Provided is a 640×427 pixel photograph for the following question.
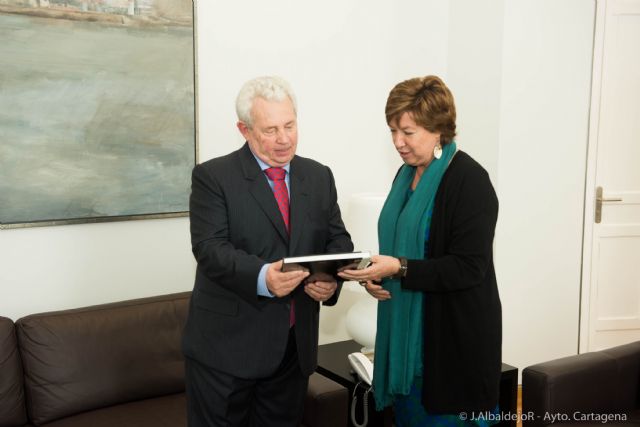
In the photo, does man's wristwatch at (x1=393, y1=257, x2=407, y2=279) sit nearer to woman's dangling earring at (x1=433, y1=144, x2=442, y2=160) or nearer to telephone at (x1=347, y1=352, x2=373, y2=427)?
woman's dangling earring at (x1=433, y1=144, x2=442, y2=160)

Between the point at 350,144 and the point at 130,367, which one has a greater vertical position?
the point at 350,144

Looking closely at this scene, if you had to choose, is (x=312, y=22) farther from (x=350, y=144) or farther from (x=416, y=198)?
(x=416, y=198)

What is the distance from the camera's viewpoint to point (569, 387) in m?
2.50

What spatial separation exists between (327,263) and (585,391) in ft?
4.70

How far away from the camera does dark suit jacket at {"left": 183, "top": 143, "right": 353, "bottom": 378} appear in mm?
1853

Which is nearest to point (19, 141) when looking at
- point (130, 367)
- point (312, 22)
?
point (130, 367)

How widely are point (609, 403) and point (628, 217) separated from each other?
6.36 feet

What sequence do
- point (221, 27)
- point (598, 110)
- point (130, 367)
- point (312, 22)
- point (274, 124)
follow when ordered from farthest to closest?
1. point (598, 110)
2. point (312, 22)
3. point (221, 27)
4. point (130, 367)
5. point (274, 124)

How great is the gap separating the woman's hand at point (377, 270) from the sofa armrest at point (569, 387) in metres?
1.00

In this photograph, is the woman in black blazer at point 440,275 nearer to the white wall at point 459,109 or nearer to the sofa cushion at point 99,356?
the sofa cushion at point 99,356

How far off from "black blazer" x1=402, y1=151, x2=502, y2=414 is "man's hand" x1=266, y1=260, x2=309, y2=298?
0.35 m

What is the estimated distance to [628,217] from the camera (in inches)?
164

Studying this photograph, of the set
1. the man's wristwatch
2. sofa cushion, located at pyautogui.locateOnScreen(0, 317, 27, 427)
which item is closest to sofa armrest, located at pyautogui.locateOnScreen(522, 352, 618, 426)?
the man's wristwatch

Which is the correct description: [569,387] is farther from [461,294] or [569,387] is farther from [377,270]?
[377,270]
